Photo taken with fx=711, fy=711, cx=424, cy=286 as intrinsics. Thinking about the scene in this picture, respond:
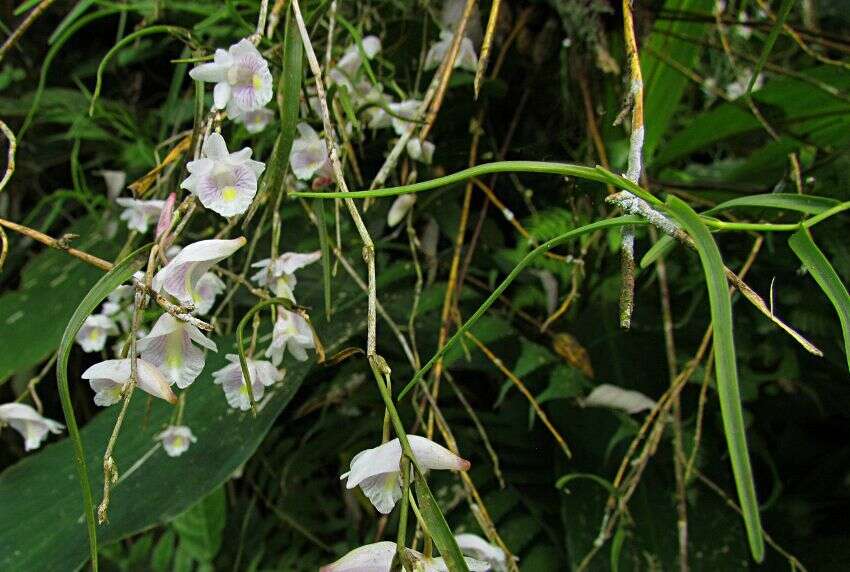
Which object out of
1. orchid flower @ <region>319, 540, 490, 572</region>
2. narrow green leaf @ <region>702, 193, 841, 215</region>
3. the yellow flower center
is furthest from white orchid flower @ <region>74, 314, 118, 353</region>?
narrow green leaf @ <region>702, 193, 841, 215</region>

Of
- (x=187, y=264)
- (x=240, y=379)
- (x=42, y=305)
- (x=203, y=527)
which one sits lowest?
(x=203, y=527)

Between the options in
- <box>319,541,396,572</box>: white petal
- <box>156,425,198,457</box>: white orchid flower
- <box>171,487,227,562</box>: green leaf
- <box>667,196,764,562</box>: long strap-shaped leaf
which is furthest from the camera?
<box>171,487,227,562</box>: green leaf

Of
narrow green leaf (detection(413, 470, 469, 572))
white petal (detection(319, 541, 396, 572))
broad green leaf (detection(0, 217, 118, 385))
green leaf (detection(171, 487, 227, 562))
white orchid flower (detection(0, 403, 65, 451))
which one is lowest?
green leaf (detection(171, 487, 227, 562))

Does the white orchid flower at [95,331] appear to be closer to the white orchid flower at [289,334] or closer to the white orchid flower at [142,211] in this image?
the white orchid flower at [142,211]

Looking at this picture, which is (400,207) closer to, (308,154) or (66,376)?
(308,154)

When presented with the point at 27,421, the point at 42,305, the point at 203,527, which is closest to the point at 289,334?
the point at 27,421

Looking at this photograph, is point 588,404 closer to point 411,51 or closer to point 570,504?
point 570,504

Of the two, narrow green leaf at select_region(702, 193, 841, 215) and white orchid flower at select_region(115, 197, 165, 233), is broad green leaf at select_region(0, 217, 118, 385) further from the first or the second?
narrow green leaf at select_region(702, 193, 841, 215)
